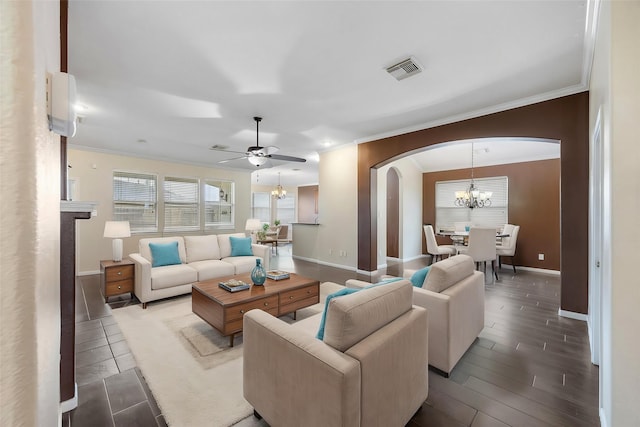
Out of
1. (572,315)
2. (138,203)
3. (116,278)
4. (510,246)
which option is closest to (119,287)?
(116,278)

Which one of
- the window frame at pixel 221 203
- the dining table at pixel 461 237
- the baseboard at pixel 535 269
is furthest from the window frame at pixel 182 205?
the baseboard at pixel 535 269

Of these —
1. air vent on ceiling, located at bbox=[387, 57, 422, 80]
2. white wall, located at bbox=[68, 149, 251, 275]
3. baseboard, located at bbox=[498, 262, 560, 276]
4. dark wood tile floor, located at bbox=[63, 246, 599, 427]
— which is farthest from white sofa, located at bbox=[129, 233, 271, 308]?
baseboard, located at bbox=[498, 262, 560, 276]

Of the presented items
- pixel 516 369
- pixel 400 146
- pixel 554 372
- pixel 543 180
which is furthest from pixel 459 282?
pixel 543 180

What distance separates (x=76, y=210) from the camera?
1684 mm

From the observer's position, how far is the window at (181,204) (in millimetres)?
7074

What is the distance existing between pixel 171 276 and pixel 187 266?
1.19 ft

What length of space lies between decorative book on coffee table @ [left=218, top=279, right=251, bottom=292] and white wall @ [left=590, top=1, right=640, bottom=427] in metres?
2.85

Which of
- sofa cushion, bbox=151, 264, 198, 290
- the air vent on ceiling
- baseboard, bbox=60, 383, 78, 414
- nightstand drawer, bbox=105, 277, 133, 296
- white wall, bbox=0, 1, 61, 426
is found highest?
the air vent on ceiling

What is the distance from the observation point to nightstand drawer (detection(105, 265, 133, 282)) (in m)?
3.72

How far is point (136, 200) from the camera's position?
6.58 metres

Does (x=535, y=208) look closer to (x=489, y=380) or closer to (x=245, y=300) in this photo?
(x=489, y=380)

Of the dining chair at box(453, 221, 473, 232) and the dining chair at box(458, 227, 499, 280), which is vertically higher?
the dining chair at box(453, 221, 473, 232)

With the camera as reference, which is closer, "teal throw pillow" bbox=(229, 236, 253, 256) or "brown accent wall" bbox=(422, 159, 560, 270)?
"teal throw pillow" bbox=(229, 236, 253, 256)

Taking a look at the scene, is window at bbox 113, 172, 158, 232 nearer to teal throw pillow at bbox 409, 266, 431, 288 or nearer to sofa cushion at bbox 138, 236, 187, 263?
sofa cushion at bbox 138, 236, 187, 263
